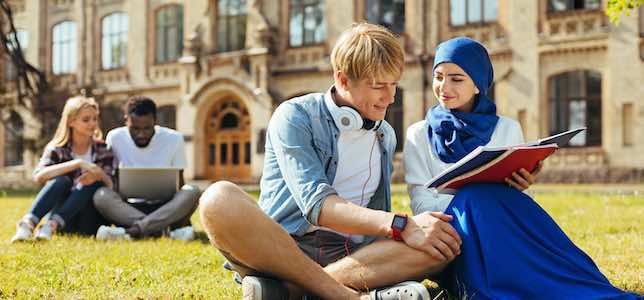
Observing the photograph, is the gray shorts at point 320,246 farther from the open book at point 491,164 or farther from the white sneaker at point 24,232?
the white sneaker at point 24,232

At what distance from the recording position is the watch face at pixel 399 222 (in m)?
3.22

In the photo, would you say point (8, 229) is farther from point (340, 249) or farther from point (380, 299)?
point (380, 299)

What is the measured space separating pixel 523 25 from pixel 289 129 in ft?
64.7

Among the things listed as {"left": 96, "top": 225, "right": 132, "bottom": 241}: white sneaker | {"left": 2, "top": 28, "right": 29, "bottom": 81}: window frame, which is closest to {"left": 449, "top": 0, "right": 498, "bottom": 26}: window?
{"left": 96, "top": 225, "right": 132, "bottom": 241}: white sneaker

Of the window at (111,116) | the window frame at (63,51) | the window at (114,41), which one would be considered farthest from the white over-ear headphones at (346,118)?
the window frame at (63,51)

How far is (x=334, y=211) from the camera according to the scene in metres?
3.25

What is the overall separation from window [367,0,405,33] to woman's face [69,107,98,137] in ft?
57.6

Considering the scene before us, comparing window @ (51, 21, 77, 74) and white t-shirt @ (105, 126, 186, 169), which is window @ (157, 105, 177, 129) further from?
white t-shirt @ (105, 126, 186, 169)

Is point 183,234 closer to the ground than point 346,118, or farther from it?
closer to the ground

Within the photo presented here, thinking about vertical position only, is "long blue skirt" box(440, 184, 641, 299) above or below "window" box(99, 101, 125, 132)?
below

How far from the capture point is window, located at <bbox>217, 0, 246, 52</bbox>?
1051 inches

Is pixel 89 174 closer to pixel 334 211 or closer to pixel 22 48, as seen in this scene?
pixel 334 211

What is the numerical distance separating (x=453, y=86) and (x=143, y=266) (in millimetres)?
2613

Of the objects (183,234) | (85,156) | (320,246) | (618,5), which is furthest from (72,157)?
(618,5)
